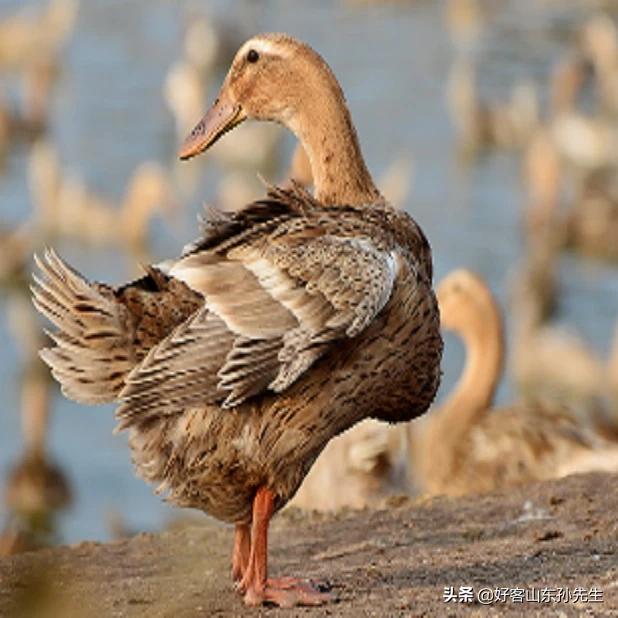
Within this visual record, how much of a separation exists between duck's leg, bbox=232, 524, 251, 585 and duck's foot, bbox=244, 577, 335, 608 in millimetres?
193

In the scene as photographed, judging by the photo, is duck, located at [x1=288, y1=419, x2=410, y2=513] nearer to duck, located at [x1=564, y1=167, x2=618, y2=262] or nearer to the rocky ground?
the rocky ground

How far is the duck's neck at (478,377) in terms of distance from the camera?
38.5 ft

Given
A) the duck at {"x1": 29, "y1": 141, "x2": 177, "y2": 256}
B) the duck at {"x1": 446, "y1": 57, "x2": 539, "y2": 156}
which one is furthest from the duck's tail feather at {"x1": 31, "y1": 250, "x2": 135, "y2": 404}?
the duck at {"x1": 446, "y1": 57, "x2": 539, "y2": 156}

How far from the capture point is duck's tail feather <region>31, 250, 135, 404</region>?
6.07 m

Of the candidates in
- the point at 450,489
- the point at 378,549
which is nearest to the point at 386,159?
the point at 450,489

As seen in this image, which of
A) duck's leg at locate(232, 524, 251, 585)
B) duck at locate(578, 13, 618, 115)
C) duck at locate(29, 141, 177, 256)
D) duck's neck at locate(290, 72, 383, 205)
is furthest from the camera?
duck at locate(578, 13, 618, 115)

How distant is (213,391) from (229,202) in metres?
15.1

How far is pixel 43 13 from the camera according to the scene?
30000mm

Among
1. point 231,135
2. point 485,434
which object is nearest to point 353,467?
point 485,434

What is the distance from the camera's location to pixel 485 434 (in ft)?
37.4

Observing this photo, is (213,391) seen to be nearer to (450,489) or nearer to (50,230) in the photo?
(450,489)

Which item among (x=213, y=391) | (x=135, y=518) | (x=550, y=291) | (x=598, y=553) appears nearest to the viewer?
(x=213, y=391)

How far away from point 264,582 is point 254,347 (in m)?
0.88

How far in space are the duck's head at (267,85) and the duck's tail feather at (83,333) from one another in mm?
1277
